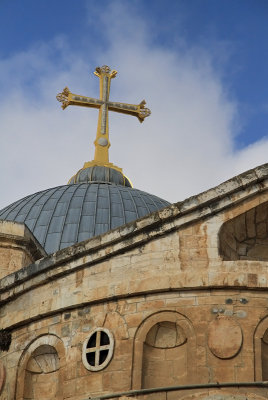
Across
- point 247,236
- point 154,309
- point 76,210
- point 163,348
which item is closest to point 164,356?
point 163,348

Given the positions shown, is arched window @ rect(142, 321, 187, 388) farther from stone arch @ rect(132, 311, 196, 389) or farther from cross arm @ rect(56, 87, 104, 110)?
cross arm @ rect(56, 87, 104, 110)

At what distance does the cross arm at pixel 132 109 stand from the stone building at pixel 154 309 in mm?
18413

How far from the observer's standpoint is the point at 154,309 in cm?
2153

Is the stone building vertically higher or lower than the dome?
lower

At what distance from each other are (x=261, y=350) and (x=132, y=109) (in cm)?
2244

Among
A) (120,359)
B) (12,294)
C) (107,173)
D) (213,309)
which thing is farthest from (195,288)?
(107,173)

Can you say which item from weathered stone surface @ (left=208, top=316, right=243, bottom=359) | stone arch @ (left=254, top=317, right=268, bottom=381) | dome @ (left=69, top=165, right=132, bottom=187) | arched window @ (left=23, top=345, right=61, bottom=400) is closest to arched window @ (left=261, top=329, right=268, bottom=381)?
stone arch @ (left=254, top=317, right=268, bottom=381)

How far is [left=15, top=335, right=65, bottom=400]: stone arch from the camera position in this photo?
22.0 meters

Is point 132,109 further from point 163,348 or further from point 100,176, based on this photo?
point 163,348

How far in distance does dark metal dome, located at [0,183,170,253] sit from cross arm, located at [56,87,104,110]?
3.38 metres

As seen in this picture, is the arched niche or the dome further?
the dome

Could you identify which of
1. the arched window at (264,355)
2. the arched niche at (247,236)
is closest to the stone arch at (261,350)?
the arched window at (264,355)

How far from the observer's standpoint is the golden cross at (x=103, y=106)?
41094 mm

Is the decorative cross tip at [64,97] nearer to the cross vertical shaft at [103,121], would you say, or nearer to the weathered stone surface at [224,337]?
the cross vertical shaft at [103,121]
